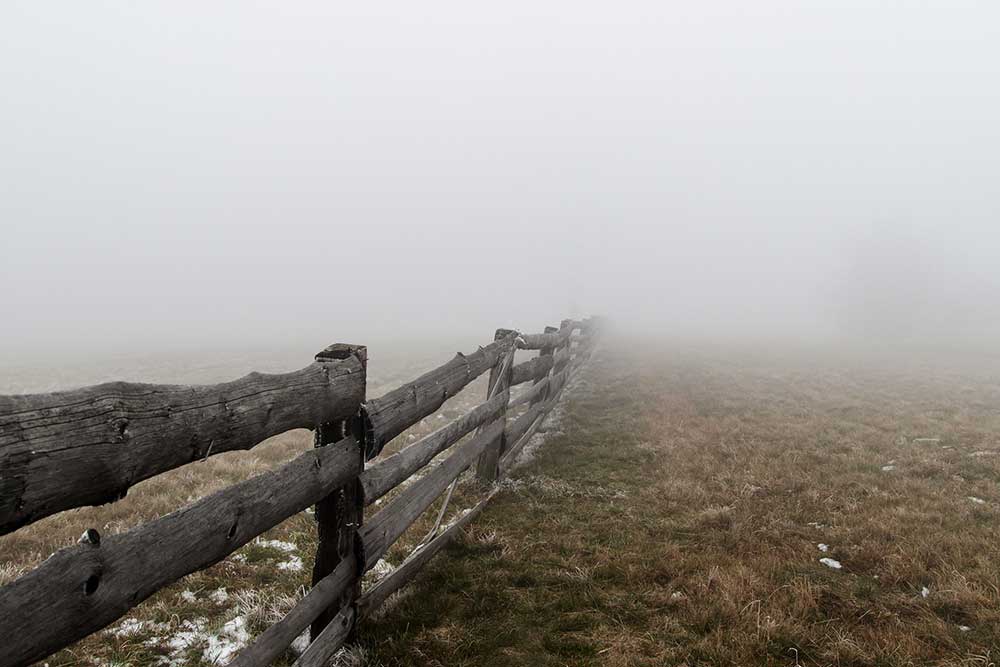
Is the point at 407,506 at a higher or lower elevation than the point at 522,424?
higher

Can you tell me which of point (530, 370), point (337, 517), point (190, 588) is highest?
point (530, 370)

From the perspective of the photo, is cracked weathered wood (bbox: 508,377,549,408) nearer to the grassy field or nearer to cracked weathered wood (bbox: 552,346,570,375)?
the grassy field

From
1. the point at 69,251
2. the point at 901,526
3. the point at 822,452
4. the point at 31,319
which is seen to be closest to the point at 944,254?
the point at 822,452

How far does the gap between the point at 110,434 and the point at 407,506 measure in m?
3.08

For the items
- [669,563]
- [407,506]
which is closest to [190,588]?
[407,506]

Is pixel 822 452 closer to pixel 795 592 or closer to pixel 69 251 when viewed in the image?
pixel 795 592

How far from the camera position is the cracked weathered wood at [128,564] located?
166 centimetres

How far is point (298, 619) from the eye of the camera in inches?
123

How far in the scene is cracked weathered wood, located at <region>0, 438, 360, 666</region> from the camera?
5.46 feet

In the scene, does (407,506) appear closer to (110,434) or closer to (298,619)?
(298,619)

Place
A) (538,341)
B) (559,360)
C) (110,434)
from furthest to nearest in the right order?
(559,360)
(538,341)
(110,434)

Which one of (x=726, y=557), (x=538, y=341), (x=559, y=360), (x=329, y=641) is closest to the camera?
(x=329, y=641)

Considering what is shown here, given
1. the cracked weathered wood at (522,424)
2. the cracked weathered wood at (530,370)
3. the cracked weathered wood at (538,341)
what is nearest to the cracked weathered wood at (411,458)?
the cracked weathered wood at (522,424)

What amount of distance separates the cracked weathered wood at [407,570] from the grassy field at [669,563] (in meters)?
0.13
